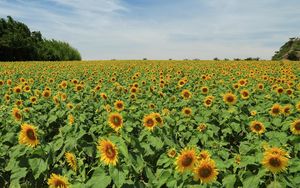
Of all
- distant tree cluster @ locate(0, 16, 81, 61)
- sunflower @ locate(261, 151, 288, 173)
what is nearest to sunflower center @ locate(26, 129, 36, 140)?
sunflower @ locate(261, 151, 288, 173)

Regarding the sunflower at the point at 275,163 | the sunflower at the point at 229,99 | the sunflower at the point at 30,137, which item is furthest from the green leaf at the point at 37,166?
the sunflower at the point at 229,99

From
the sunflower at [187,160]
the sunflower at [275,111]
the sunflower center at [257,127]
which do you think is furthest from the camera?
the sunflower at [275,111]

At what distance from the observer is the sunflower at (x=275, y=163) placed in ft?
11.0

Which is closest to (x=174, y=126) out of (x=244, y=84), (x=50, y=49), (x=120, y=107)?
(x=120, y=107)

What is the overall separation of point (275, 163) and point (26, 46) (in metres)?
58.3

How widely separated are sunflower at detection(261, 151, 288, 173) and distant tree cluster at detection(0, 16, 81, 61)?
57.3 m

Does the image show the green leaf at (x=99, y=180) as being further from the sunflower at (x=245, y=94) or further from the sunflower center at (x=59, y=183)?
the sunflower at (x=245, y=94)

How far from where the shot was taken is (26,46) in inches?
2286

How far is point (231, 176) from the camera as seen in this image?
3627 millimetres

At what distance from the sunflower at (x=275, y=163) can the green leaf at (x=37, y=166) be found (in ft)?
7.23

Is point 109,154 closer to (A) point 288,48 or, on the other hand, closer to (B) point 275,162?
(B) point 275,162

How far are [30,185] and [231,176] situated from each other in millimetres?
2392

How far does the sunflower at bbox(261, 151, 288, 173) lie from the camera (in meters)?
3.34

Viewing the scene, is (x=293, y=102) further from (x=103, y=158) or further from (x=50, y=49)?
(x=50, y=49)
